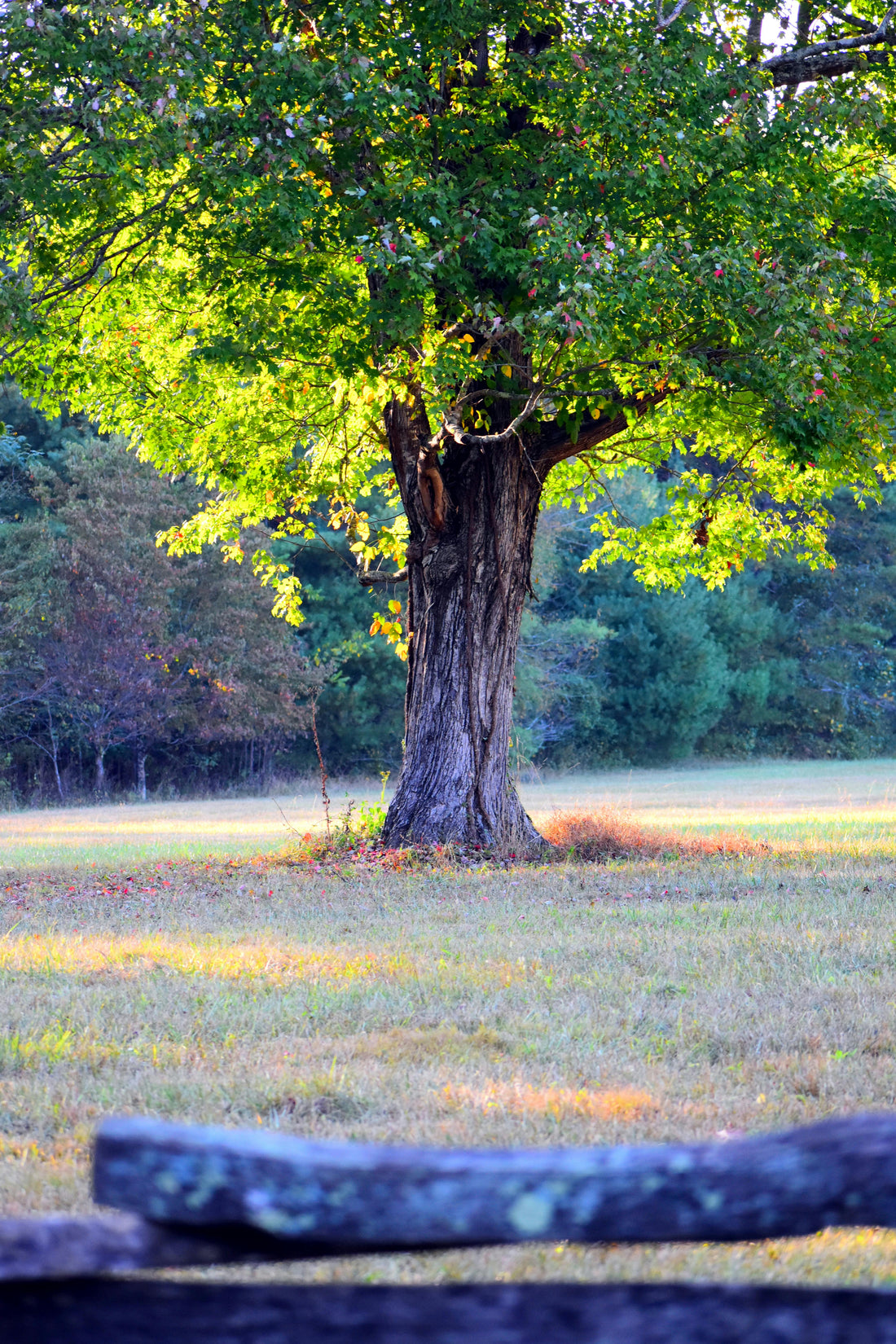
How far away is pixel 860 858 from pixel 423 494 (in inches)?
236

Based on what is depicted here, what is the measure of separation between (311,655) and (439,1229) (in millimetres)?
37985

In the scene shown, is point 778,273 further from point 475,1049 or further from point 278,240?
point 475,1049

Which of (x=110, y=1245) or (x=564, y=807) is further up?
(x=110, y=1245)

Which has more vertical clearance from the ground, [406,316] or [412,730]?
[406,316]

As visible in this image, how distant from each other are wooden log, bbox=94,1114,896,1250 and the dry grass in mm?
1945

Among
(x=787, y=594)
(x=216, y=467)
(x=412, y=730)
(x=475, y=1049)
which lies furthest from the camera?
(x=787, y=594)

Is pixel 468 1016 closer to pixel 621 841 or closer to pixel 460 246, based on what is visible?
pixel 460 246

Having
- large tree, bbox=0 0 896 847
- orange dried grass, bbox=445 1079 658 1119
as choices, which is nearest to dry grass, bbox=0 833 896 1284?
orange dried grass, bbox=445 1079 658 1119

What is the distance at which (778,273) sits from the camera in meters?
11.0

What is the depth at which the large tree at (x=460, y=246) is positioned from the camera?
400 inches

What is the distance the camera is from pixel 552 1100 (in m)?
4.68

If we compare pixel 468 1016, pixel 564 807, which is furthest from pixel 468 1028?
pixel 564 807

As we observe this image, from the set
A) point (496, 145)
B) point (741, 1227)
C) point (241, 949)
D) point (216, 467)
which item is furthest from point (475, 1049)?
point (216, 467)

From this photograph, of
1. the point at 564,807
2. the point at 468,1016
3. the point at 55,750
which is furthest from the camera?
the point at 55,750
